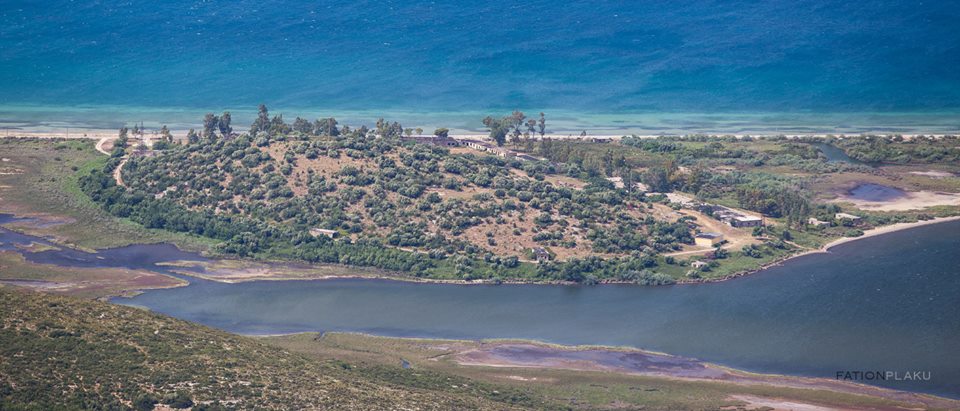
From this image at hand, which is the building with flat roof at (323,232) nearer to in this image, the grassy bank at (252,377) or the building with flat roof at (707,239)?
the grassy bank at (252,377)

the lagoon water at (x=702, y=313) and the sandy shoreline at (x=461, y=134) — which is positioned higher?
the sandy shoreline at (x=461, y=134)

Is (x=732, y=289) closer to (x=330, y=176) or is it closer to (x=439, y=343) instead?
(x=439, y=343)

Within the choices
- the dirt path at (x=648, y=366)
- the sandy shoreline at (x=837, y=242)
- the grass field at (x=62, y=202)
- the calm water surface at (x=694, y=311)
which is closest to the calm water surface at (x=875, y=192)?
the sandy shoreline at (x=837, y=242)

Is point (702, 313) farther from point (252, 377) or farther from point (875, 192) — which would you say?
point (875, 192)

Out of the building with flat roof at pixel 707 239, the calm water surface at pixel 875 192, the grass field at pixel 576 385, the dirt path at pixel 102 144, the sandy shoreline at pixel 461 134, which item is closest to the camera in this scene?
the grass field at pixel 576 385

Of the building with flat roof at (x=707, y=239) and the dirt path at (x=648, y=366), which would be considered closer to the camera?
the dirt path at (x=648, y=366)

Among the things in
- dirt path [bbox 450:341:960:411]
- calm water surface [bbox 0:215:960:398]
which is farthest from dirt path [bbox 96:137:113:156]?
dirt path [bbox 450:341:960:411]

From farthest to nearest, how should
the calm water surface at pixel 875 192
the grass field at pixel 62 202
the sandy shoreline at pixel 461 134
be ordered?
the sandy shoreline at pixel 461 134
the calm water surface at pixel 875 192
the grass field at pixel 62 202

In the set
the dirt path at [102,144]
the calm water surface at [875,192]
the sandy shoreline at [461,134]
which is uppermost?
the sandy shoreline at [461,134]

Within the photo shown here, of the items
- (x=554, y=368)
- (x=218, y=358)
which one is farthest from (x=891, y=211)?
(x=218, y=358)

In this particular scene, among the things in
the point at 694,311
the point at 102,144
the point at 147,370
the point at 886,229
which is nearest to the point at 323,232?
the point at 694,311
